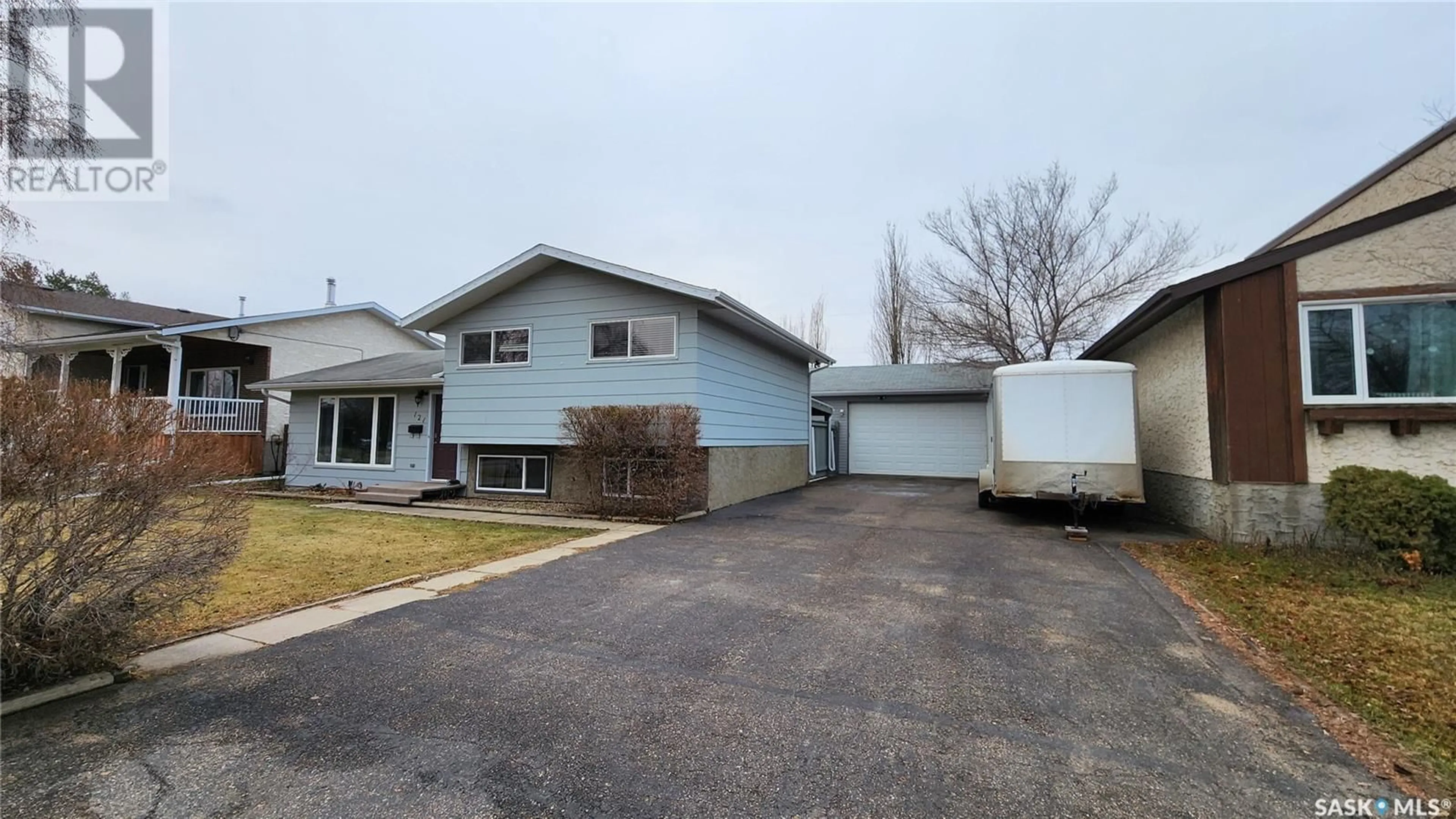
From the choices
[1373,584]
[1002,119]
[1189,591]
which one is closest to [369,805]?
[1189,591]

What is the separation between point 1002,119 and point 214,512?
633 inches

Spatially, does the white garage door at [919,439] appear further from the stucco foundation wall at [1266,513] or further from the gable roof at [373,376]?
the gable roof at [373,376]

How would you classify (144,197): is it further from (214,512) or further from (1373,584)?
(1373,584)

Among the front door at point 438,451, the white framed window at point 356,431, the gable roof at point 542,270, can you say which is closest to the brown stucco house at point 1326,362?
the gable roof at point 542,270

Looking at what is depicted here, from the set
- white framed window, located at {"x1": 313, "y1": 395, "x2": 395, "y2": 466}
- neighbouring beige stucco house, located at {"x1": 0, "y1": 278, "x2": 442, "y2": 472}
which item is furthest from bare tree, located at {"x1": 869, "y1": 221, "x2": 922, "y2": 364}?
white framed window, located at {"x1": 313, "y1": 395, "x2": 395, "y2": 466}

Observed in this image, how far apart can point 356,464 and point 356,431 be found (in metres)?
0.84

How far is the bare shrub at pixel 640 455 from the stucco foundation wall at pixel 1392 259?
353 inches

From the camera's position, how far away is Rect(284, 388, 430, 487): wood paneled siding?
45.2ft

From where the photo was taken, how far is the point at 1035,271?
59.2ft

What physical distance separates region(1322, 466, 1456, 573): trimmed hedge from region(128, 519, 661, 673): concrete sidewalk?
899cm

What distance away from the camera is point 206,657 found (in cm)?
389

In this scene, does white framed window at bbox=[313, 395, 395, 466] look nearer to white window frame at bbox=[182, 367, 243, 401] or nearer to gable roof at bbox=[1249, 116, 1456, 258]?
white window frame at bbox=[182, 367, 243, 401]

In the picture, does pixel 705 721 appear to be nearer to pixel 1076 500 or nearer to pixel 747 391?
pixel 1076 500

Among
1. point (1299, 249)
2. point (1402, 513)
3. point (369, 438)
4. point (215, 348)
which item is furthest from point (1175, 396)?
point (215, 348)
